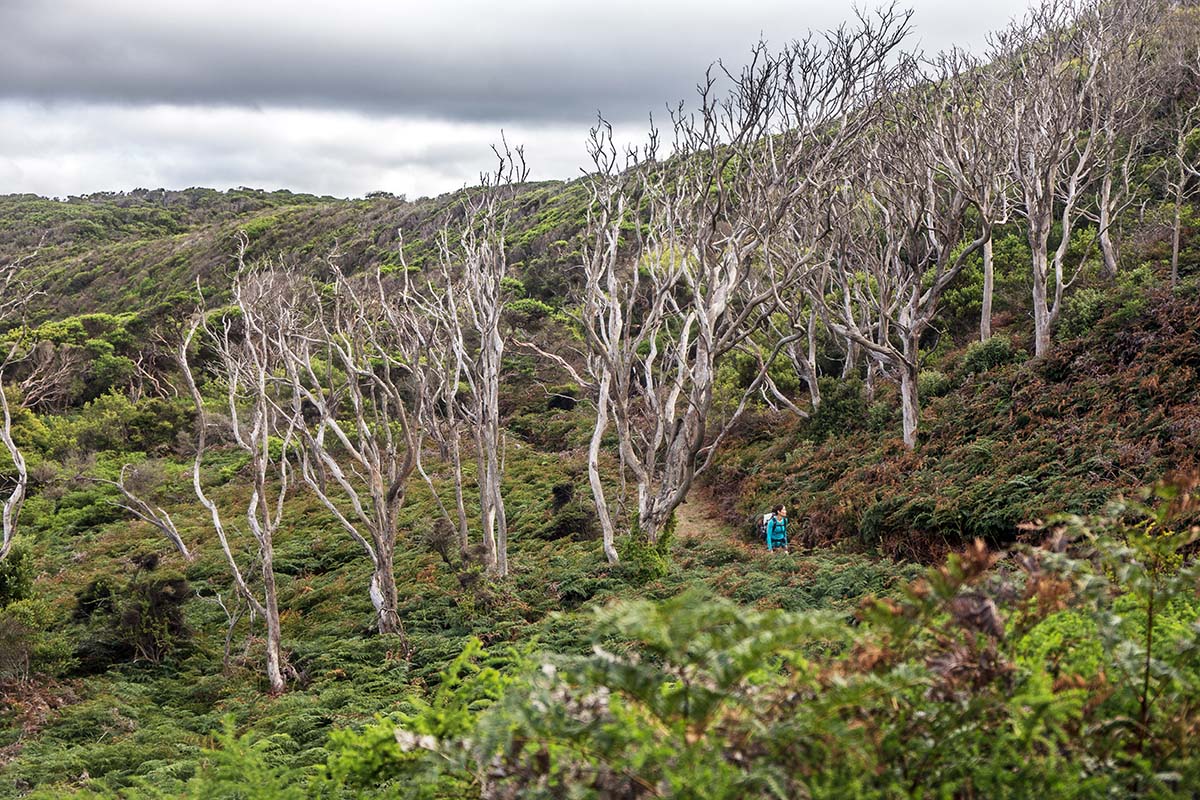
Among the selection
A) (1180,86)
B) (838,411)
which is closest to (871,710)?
(838,411)

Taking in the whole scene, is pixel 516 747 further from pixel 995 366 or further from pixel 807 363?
pixel 807 363

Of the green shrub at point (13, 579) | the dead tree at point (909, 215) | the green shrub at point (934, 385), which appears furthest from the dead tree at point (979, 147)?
the green shrub at point (13, 579)

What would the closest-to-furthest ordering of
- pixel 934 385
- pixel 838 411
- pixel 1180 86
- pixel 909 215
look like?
pixel 909 215 → pixel 934 385 → pixel 838 411 → pixel 1180 86

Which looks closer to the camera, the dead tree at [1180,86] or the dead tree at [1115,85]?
the dead tree at [1115,85]

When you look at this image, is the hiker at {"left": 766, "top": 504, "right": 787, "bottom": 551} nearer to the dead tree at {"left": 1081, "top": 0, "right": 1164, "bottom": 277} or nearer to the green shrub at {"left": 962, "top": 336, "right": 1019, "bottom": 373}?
the green shrub at {"left": 962, "top": 336, "right": 1019, "bottom": 373}

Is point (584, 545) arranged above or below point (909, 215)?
below

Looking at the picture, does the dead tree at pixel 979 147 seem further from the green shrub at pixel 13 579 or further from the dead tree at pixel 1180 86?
the green shrub at pixel 13 579

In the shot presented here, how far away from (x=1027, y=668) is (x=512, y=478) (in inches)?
694

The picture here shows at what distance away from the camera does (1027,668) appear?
282 centimetres

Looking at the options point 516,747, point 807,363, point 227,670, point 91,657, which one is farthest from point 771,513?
point 516,747

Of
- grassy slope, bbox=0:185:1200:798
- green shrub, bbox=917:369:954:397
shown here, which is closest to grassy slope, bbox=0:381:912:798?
grassy slope, bbox=0:185:1200:798

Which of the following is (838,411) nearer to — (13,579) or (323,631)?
(323,631)

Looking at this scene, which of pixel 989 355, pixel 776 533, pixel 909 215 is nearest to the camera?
pixel 776 533

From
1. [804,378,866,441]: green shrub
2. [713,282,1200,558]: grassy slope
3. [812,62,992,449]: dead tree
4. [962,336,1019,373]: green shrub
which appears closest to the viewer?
[713,282,1200,558]: grassy slope
